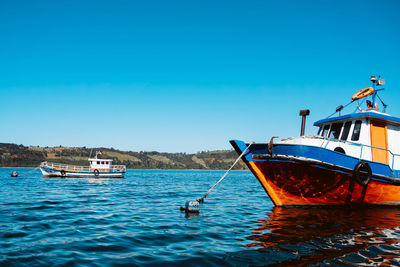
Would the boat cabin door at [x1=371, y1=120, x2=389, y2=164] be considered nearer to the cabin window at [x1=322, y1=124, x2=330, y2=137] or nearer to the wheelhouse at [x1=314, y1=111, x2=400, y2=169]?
the wheelhouse at [x1=314, y1=111, x2=400, y2=169]

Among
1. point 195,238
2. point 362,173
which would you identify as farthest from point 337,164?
point 195,238

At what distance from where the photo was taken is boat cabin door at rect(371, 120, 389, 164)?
46.4 ft

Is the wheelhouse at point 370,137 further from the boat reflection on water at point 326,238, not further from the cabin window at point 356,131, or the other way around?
the boat reflection on water at point 326,238

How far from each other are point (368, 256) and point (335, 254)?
31.3 inches

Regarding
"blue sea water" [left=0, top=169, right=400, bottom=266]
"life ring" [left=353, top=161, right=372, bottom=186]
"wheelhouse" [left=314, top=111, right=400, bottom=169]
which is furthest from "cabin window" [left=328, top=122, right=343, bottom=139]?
"blue sea water" [left=0, top=169, right=400, bottom=266]

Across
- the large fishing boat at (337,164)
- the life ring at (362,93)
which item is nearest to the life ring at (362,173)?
the large fishing boat at (337,164)

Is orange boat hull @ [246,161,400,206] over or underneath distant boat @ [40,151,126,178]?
over

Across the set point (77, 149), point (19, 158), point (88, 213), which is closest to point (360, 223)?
point (88, 213)

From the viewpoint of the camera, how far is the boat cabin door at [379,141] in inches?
557

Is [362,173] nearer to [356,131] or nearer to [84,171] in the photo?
[356,131]

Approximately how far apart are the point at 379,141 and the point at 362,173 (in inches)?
108

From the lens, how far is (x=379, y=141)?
14.4 m

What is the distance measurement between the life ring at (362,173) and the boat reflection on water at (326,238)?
160 centimetres

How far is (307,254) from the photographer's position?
701cm
